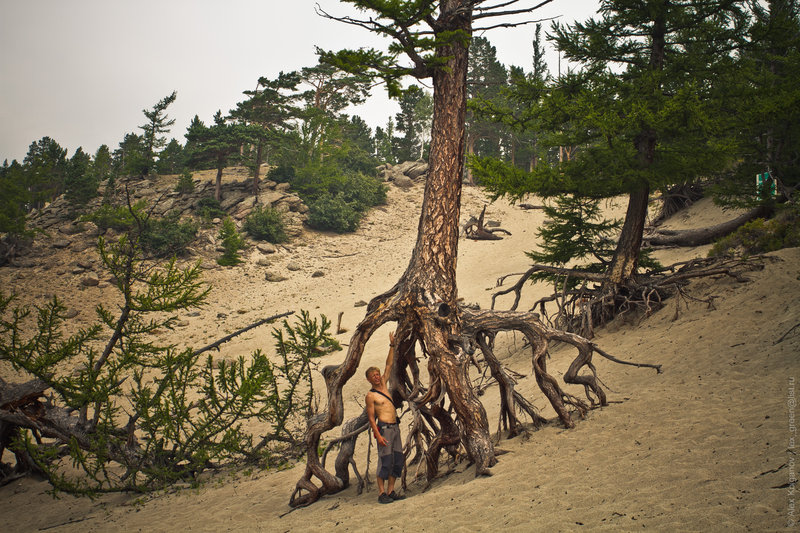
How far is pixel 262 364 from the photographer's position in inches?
316

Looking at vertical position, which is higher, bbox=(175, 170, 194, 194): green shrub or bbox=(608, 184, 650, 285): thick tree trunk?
bbox=(175, 170, 194, 194): green shrub

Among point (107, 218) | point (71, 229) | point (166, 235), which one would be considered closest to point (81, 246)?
point (107, 218)

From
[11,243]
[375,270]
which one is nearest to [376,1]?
[375,270]

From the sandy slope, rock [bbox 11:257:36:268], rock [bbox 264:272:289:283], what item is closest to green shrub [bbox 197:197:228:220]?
rock [bbox 264:272:289:283]

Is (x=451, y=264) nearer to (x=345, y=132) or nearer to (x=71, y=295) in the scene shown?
(x=71, y=295)

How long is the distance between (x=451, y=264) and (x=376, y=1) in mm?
3438

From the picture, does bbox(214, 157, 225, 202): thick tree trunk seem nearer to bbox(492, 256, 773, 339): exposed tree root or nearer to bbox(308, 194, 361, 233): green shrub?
bbox(308, 194, 361, 233): green shrub

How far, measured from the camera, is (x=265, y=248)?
32625 mm

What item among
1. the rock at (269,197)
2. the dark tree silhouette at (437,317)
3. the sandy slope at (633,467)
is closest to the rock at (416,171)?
the rock at (269,197)

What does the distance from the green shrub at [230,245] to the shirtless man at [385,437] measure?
85.1ft

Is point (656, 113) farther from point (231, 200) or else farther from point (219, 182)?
point (219, 182)

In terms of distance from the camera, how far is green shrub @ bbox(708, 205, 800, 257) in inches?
558

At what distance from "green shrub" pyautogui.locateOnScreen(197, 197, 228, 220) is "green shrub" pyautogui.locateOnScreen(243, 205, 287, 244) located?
2.60 meters

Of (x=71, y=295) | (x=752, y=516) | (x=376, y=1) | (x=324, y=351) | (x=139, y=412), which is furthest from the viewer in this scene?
(x=71, y=295)
